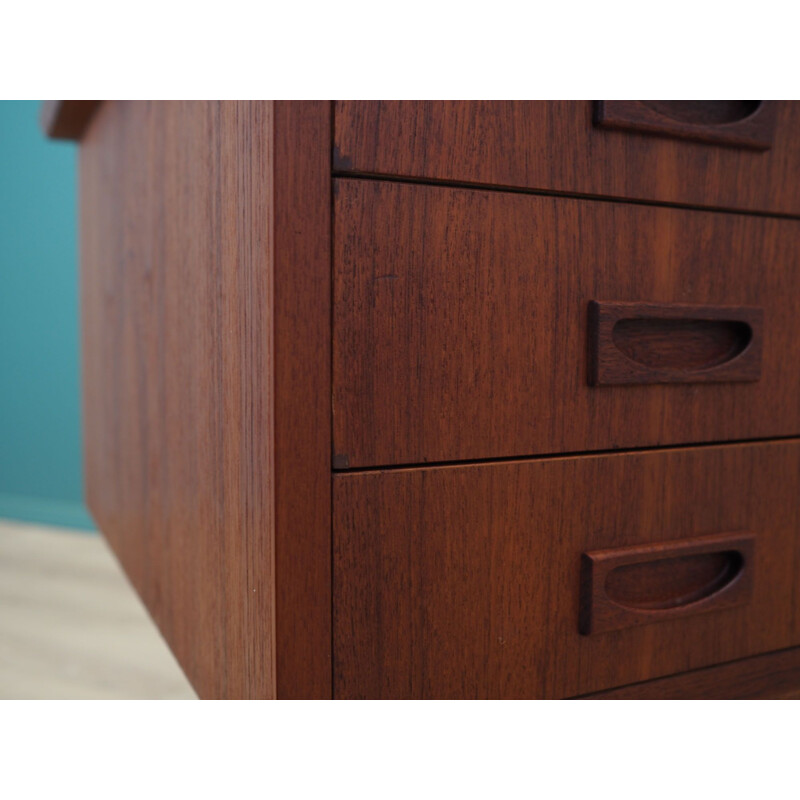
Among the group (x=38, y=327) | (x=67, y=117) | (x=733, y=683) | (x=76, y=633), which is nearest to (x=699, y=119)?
(x=733, y=683)

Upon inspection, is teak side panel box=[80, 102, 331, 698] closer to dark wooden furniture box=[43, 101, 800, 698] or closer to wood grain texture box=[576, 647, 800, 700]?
dark wooden furniture box=[43, 101, 800, 698]

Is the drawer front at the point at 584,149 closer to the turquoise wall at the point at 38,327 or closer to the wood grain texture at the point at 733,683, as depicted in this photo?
the wood grain texture at the point at 733,683

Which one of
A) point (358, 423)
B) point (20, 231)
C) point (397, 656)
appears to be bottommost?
point (397, 656)

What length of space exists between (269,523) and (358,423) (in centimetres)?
6

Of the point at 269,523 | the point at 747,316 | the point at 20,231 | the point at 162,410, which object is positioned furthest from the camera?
the point at 20,231

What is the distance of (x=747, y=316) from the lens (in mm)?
479

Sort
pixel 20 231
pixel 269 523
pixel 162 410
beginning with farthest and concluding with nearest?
1. pixel 20 231
2. pixel 162 410
3. pixel 269 523

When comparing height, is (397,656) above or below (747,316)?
below

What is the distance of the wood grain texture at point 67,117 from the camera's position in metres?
0.87

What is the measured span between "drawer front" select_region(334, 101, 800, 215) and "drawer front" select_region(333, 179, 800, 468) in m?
0.01

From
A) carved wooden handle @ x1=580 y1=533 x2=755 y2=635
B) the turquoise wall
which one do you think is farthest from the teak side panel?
the turquoise wall

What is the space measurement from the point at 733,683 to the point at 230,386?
373 millimetres

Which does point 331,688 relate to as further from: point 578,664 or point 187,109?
point 187,109

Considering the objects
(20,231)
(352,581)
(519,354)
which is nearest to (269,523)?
(352,581)
